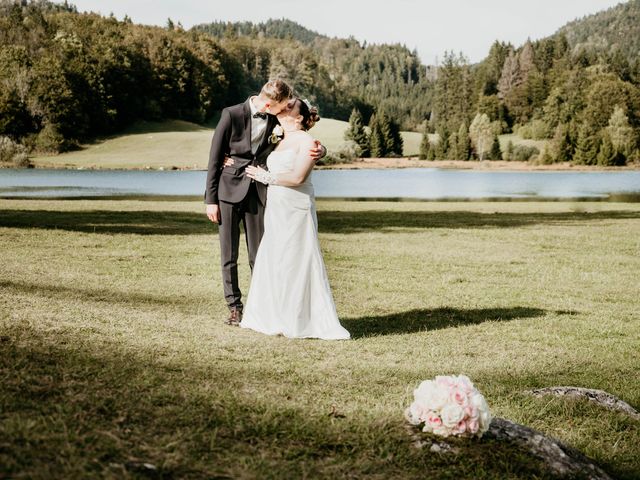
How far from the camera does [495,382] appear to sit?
7.54 meters

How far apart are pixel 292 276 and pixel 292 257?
0.80ft

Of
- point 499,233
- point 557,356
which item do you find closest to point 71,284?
point 557,356

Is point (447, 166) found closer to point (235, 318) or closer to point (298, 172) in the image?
point (235, 318)

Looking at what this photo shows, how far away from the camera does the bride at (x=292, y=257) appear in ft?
28.4

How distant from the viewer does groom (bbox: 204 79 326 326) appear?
361 inches

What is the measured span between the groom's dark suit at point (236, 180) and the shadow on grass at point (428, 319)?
2068 mm

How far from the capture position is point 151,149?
117m

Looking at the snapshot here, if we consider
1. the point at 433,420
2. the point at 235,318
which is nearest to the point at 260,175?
the point at 235,318

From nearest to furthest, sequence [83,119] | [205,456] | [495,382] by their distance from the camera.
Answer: [205,456] → [495,382] → [83,119]

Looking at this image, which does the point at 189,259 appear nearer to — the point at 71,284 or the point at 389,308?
the point at 71,284

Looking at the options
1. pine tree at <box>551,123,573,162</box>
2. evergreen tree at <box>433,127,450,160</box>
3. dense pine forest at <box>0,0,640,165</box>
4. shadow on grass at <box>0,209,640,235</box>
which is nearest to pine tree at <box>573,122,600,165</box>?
dense pine forest at <box>0,0,640,165</box>

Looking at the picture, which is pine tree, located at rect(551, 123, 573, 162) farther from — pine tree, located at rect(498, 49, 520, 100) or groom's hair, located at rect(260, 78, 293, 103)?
groom's hair, located at rect(260, 78, 293, 103)

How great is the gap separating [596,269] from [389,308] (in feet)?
26.7

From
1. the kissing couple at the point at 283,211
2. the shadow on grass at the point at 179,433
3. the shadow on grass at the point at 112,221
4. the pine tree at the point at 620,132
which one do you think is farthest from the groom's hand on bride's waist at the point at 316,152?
the pine tree at the point at 620,132
